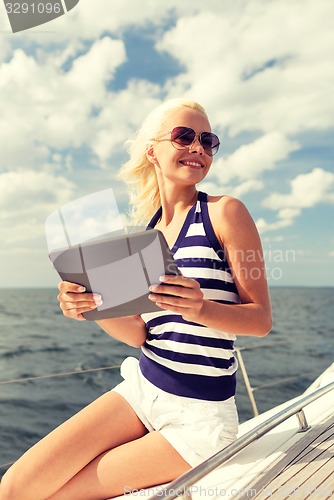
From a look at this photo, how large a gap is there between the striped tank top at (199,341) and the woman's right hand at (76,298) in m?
0.29

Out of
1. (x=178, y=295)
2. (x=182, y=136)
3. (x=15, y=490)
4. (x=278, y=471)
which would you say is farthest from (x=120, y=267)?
(x=278, y=471)

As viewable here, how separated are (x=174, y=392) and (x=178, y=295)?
1.46ft

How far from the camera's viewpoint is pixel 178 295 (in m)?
1.26

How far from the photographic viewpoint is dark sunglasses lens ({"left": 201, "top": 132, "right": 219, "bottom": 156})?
1.77 m

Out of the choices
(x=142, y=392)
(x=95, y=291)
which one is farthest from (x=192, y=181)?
(x=142, y=392)

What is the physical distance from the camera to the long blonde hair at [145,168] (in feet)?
5.91

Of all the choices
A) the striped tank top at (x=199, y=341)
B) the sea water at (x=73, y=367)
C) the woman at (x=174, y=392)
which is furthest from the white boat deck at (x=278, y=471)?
the sea water at (x=73, y=367)

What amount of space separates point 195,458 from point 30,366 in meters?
17.8

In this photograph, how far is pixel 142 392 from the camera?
5.35 ft

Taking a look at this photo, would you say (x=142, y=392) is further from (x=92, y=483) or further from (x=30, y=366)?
(x=30, y=366)

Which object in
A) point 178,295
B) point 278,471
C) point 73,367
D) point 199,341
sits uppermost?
point 178,295

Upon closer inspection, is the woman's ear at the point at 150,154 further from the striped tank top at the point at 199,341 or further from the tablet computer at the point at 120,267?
the tablet computer at the point at 120,267

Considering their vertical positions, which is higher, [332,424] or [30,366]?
[332,424]

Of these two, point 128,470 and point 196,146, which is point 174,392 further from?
point 196,146
